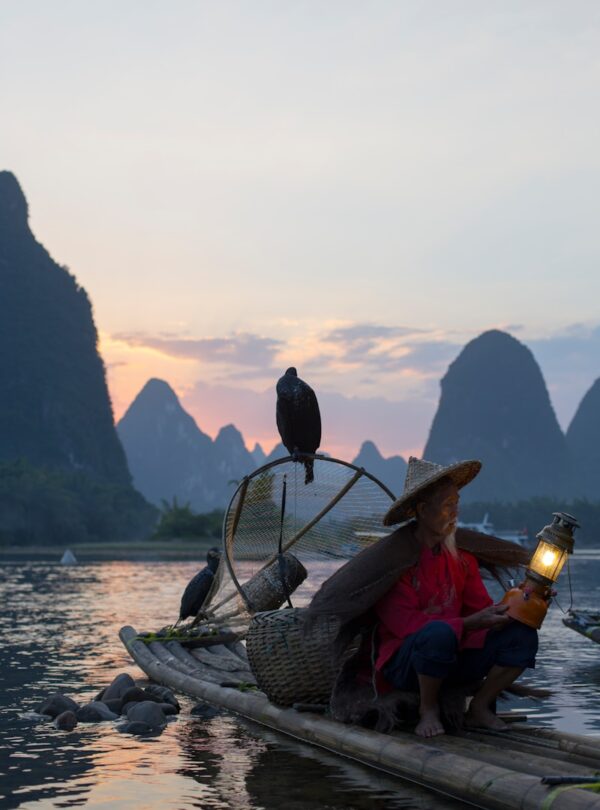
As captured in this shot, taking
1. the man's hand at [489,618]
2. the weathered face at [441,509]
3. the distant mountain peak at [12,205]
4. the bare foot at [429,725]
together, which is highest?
the distant mountain peak at [12,205]

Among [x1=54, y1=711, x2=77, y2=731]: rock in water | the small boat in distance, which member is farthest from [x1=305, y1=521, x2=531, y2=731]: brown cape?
the small boat in distance

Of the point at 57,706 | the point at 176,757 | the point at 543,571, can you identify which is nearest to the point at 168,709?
the point at 57,706

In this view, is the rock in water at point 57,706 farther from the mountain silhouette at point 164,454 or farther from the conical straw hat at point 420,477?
the mountain silhouette at point 164,454

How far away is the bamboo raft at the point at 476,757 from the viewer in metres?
3.64

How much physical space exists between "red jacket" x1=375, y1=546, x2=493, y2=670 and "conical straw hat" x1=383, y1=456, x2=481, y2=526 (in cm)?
20

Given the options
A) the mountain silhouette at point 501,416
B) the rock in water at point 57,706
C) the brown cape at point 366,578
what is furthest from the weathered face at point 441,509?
the mountain silhouette at point 501,416

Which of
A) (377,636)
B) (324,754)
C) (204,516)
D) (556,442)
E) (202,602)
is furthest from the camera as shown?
(556,442)

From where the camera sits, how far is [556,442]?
134 m

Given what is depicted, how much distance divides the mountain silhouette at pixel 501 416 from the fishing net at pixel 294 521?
408 ft

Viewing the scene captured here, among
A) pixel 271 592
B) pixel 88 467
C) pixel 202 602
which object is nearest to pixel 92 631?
pixel 202 602

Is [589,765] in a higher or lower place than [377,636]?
lower

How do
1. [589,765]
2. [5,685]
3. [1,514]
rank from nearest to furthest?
[589,765] → [5,685] → [1,514]

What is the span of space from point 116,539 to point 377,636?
62418 millimetres

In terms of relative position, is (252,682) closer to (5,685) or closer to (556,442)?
(5,685)
